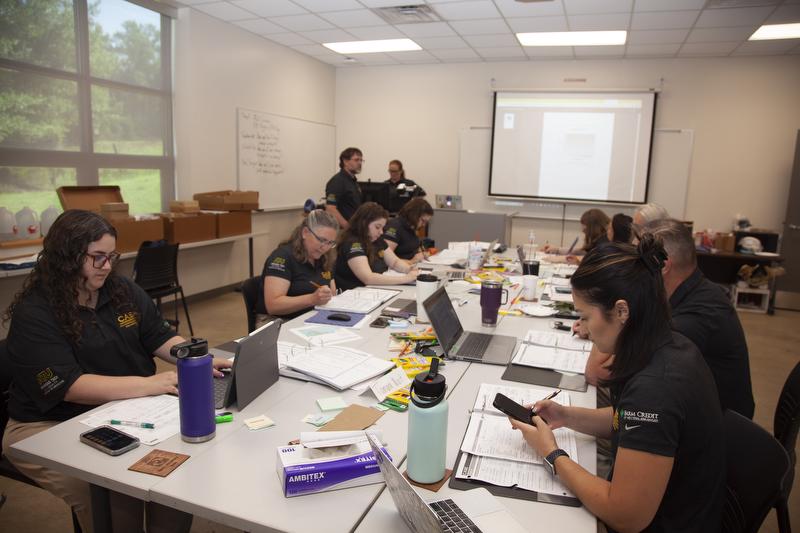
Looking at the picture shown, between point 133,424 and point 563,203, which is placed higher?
point 563,203

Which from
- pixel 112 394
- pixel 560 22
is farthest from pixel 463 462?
pixel 560 22

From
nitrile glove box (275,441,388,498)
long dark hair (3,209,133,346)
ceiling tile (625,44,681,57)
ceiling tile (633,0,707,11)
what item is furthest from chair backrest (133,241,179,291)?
ceiling tile (625,44,681,57)

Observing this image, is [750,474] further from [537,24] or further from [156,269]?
[537,24]

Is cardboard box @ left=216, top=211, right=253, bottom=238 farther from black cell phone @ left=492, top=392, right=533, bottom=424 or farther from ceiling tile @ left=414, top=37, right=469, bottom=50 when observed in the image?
black cell phone @ left=492, top=392, right=533, bottom=424

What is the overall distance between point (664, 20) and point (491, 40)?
176 centimetres

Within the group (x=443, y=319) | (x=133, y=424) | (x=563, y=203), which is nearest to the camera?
(x=133, y=424)

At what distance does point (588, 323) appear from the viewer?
4.15ft

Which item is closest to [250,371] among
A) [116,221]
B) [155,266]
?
[155,266]

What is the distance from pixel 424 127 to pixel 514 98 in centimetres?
129

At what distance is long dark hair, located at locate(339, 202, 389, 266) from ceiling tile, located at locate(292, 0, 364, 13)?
2.27 m

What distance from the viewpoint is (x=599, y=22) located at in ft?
16.5

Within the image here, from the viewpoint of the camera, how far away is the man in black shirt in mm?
1869

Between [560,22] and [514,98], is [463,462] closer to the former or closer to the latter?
[560,22]

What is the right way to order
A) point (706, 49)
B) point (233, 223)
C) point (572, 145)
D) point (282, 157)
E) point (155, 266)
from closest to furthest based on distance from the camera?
point (155, 266)
point (233, 223)
point (706, 49)
point (282, 157)
point (572, 145)
